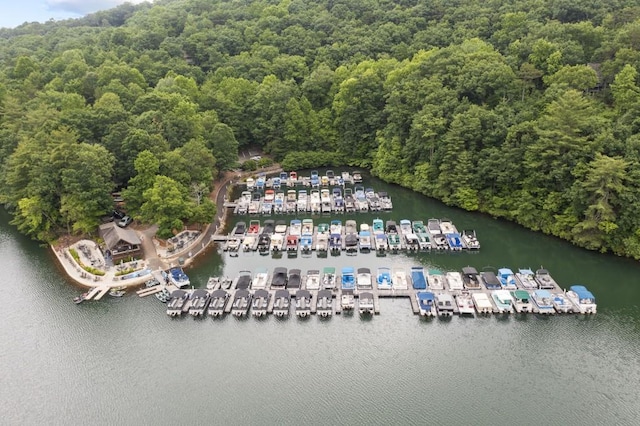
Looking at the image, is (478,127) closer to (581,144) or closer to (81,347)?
(581,144)

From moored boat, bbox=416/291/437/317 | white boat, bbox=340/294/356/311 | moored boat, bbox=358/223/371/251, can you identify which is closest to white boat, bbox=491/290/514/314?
moored boat, bbox=416/291/437/317

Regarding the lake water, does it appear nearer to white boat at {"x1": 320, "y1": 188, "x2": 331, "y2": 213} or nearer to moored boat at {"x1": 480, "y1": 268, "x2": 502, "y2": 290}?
moored boat at {"x1": 480, "y1": 268, "x2": 502, "y2": 290}

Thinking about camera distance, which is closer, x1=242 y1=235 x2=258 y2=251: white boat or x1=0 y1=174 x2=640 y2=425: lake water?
x1=0 y1=174 x2=640 y2=425: lake water

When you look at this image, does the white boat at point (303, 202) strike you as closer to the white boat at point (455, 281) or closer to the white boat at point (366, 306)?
the white boat at point (366, 306)

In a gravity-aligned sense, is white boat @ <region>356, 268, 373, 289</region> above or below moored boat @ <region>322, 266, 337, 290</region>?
below

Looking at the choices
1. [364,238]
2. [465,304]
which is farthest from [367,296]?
[364,238]

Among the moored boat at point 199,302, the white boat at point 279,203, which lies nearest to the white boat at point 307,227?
the white boat at point 279,203

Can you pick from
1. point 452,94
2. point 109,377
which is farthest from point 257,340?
point 452,94
